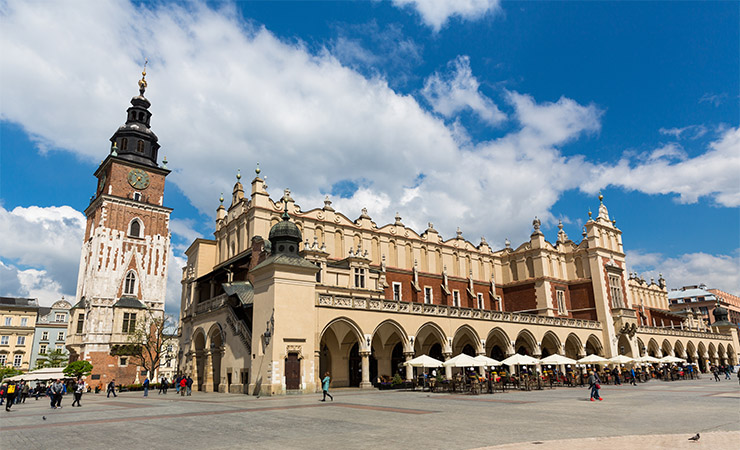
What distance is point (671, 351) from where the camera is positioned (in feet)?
188

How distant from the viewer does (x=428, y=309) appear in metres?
36.4

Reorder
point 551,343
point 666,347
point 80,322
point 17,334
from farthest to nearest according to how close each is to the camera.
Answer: point 17,334
point 666,347
point 80,322
point 551,343

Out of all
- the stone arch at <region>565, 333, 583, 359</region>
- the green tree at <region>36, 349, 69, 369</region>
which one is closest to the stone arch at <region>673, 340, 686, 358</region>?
the stone arch at <region>565, 333, 583, 359</region>

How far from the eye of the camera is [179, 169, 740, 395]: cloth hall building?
2953cm

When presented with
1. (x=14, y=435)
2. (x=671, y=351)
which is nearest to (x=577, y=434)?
(x=14, y=435)

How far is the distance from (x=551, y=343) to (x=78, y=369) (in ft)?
153

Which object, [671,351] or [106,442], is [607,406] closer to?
[106,442]

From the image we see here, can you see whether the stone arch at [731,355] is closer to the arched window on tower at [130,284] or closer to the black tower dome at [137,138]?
the arched window on tower at [130,284]

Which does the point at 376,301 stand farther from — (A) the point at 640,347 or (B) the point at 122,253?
(A) the point at 640,347

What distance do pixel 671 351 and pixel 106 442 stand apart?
6244cm

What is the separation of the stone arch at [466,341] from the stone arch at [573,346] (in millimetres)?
9840

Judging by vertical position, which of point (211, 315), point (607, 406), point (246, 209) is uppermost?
point (246, 209)

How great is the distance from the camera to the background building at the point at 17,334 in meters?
76.3

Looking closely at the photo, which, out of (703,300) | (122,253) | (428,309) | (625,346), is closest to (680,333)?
(625,346)
